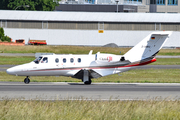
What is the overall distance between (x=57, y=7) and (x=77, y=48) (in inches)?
1557

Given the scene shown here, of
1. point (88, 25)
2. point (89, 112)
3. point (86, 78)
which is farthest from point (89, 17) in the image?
point (89, 112)

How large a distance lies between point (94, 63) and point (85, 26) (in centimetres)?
5534

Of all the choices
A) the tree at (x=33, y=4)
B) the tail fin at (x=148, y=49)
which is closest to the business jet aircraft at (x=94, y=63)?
the tail fin at (x=148, y=49)

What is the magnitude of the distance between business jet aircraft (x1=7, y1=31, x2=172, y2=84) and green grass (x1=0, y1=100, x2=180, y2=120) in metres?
11.4

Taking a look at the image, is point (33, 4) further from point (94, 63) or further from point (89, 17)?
point (94, 63)

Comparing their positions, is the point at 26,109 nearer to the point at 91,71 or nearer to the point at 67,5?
the point at 91,71

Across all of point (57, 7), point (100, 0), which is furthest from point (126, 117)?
point (57, 7)

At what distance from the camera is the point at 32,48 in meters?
68.3

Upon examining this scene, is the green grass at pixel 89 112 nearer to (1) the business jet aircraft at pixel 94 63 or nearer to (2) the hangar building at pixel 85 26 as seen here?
(1) the business jet aircraft at pixel 94 63

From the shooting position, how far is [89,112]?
43.6ft

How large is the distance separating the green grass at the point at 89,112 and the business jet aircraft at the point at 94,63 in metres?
11.4

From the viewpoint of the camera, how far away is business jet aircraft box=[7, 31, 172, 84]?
26.4m

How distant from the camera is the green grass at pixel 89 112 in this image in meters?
12.6

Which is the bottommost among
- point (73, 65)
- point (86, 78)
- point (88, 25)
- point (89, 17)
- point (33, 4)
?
point (86, 78)
